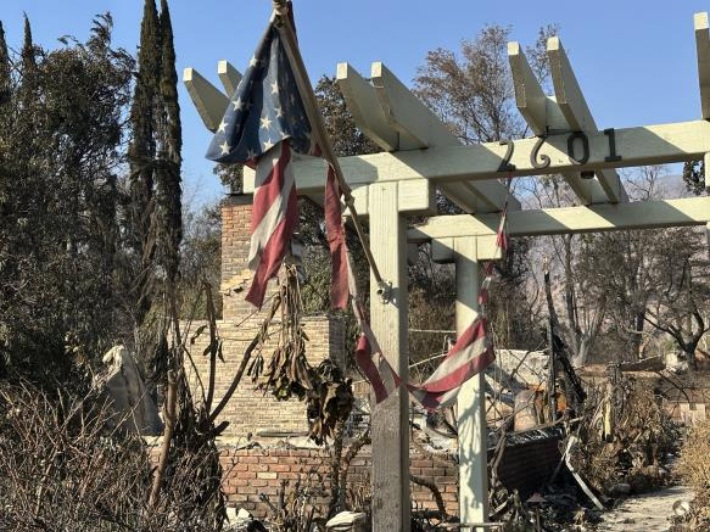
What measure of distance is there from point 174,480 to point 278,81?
101 inches

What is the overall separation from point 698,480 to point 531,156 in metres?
5.29

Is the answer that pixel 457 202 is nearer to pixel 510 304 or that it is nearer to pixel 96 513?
pixel 96 513

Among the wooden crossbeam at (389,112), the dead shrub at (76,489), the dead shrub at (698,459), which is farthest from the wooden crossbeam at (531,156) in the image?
the dead shrub at (698,459)

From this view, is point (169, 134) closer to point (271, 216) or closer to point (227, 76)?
point (227, 76)

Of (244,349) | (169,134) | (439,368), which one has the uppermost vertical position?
(169,134)

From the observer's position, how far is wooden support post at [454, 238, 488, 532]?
6.34 meters

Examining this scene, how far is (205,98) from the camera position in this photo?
515 cm

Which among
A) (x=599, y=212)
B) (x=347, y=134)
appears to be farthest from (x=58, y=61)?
(x=599, y=212)

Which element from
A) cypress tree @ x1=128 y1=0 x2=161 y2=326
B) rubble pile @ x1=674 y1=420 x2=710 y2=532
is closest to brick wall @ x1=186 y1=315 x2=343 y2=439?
rubble pile @ x1=674 y1=420 x2=710 y2=532

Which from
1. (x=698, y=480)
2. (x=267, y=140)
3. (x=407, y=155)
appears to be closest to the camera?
(x=267, y=140)

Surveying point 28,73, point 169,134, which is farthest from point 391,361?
point 169,134

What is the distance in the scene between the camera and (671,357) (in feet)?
128

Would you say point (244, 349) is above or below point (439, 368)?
below

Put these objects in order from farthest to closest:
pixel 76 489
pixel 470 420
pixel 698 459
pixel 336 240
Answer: pixel 698 459, pixel 470 420, pixel 76 489, pixel 336 240
